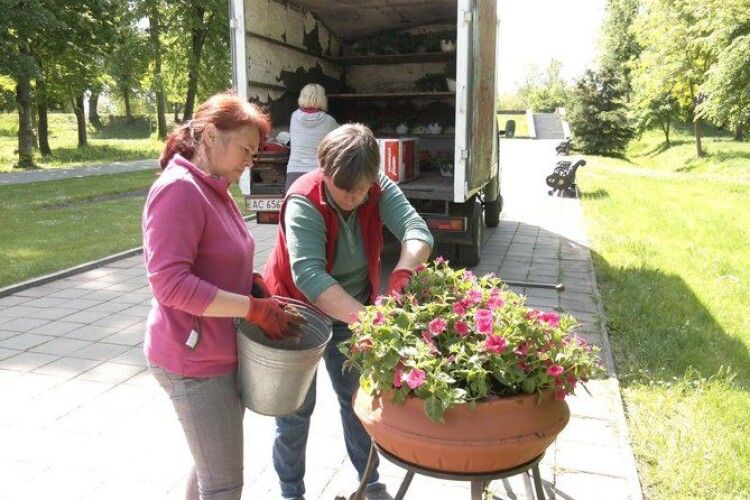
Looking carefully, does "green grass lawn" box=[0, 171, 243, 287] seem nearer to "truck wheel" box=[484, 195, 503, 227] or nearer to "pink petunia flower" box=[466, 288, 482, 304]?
"truck wheel" box=[484, 195, 503, 227]

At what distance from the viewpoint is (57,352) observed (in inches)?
177

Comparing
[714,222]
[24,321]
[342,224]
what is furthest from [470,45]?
[714,222]

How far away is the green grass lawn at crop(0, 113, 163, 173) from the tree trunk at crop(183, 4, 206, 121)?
338 cm

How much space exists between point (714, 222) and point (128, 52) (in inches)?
882

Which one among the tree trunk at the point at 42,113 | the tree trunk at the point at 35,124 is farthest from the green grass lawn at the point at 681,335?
the tree trunk at the point at 35,124

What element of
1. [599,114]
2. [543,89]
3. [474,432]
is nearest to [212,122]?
[474,432]

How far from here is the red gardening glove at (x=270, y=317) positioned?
5.95 ft

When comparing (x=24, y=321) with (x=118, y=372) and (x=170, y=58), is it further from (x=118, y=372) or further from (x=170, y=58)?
(x=170, y=58)

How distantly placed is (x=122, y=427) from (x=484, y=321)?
267 centimetres

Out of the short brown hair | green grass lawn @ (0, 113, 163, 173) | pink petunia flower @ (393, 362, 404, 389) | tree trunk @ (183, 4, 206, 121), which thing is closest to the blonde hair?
the short brown hair

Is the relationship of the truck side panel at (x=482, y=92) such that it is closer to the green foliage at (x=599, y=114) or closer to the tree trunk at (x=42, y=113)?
the tree trunk at (x=42, y=113)

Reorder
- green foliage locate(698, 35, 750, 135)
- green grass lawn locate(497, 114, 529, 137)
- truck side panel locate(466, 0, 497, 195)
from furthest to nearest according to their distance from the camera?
green grass lawn locate(497, 114, 529, 137)
green foliage locate(698, 35, 750, 135)
truck side panel locate(466, 0, 497, 195)

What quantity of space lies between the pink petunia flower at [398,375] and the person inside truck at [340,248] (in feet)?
1.21

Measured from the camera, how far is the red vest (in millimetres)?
2170
